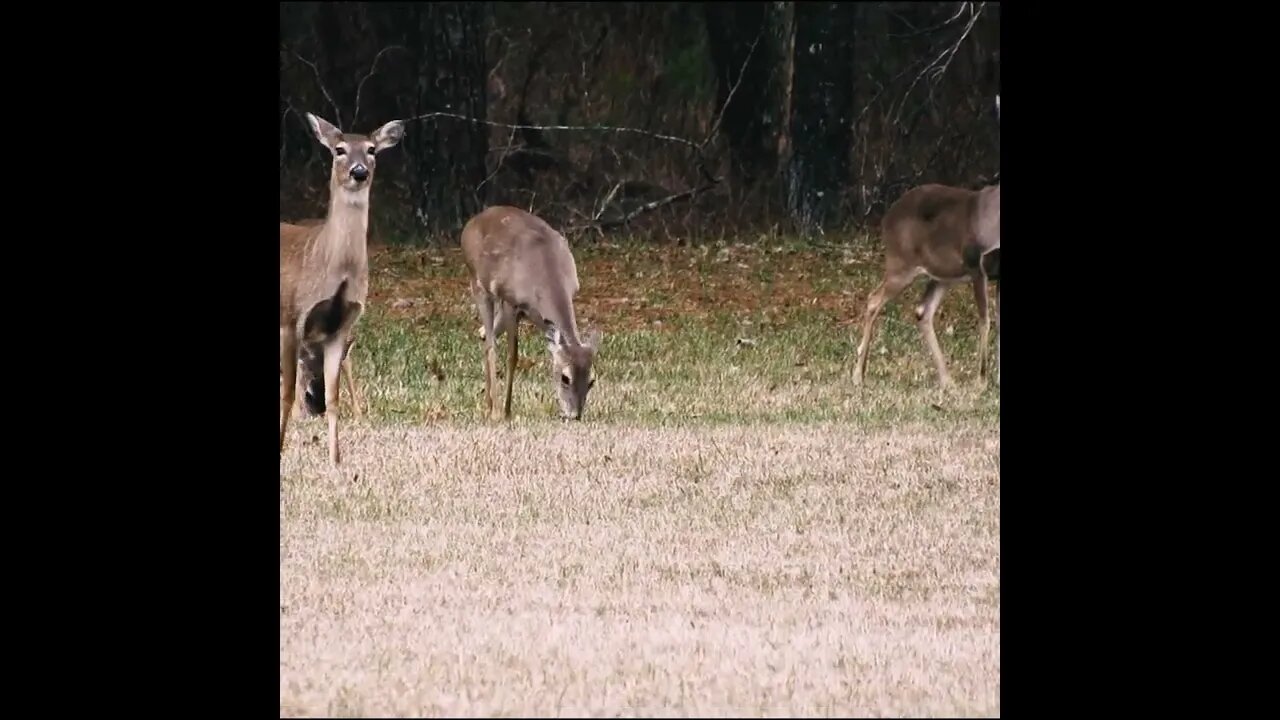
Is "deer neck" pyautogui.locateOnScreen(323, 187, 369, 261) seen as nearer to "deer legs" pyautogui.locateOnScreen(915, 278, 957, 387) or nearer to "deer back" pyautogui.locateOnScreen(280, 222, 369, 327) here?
"deer back" pyautogui.locateOnScreen(280, 222, 369, 327)

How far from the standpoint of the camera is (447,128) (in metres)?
20.0

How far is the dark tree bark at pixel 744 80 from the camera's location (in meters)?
21.4

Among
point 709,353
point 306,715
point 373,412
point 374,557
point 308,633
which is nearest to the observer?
point 306,715

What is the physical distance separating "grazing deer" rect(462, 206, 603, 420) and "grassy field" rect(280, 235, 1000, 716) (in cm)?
23

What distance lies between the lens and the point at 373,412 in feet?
36.5

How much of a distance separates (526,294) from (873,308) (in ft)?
8.15

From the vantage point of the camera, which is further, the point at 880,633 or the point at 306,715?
the point at 880,633

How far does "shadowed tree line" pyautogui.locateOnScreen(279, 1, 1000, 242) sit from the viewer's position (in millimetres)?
20109
